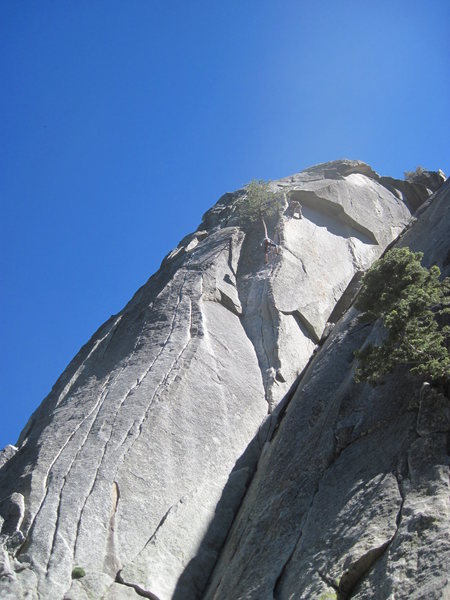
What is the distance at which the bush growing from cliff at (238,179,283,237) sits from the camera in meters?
34.0

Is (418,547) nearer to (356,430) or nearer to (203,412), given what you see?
(356,430)

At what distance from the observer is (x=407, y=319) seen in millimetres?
15703

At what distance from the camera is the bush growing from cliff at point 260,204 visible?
3403 cm

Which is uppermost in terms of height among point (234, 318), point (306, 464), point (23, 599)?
point (234, 318)

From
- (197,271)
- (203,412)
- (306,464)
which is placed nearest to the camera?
(306,464)

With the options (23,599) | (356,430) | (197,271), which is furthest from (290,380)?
(23,599)

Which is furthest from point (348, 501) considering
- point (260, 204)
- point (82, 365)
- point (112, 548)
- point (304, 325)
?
point (260, 204)

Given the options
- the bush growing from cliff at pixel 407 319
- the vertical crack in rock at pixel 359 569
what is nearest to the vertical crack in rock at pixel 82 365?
the bush growing from cliff at pixel 407 319

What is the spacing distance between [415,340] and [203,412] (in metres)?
8.81

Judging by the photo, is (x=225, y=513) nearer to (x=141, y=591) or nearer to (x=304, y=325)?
(x=141, y=591)

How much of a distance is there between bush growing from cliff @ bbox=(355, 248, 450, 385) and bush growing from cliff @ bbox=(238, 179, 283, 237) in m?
15.8

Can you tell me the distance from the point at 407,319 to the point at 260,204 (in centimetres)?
1963

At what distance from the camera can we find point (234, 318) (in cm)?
2708

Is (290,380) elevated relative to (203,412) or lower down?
elevated
